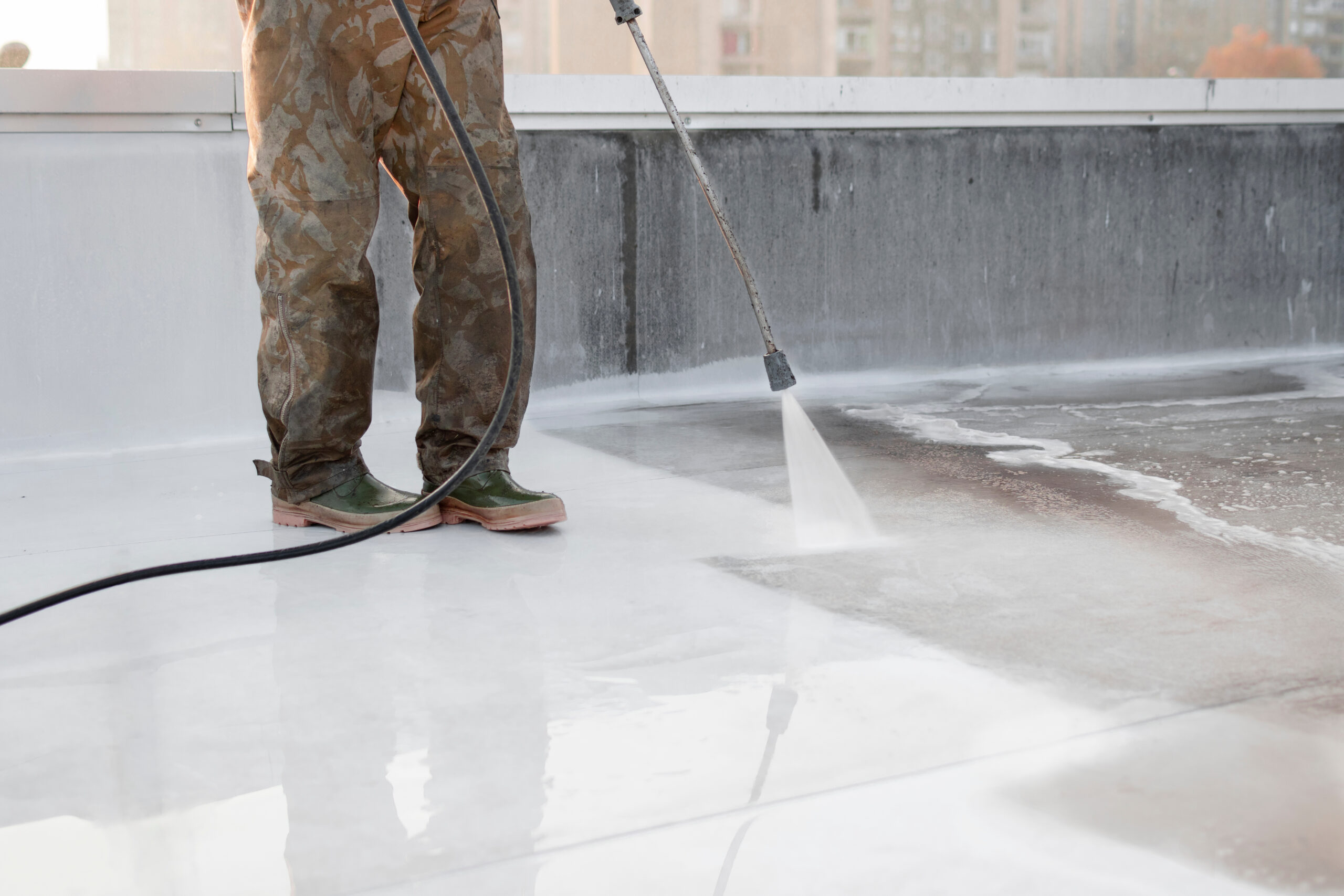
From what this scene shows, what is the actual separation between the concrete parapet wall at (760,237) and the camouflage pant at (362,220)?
0.88 meters

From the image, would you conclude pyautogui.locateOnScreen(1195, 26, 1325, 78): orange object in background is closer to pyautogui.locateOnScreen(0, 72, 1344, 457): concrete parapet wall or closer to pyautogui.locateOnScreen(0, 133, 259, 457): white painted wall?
pyautogui.locateOnScreen(0, 72, 1344, 457): concrete parapet wall

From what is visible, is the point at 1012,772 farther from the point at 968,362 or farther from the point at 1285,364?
the point at 1285,364

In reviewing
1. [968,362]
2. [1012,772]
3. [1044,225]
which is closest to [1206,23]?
[1044,225]

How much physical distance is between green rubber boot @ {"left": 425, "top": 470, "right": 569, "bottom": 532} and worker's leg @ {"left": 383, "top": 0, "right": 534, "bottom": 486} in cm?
3

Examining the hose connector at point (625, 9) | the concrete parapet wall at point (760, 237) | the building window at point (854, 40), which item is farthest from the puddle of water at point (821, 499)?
the building window at point (854, 40)

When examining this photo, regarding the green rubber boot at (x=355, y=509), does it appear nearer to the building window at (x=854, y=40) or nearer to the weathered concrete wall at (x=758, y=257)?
the weathered concrete wall at (x=758, y=257)

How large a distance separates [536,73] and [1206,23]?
2196mm

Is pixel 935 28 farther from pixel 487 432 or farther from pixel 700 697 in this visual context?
pixel 700 697

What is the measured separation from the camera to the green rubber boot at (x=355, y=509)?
2.04 m

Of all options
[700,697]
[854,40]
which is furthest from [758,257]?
[700,697]

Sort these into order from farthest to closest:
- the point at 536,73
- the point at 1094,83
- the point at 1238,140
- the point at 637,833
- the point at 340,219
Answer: the point at 1238,140
the point at 1094,83
the point at 536,73
the point at 340,219
the point at 637,833

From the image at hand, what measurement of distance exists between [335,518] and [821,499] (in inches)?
31.8

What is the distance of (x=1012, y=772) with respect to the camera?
1.14m

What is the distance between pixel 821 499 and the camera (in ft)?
7.32
